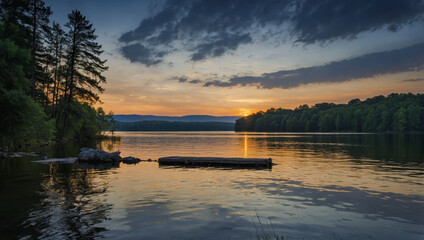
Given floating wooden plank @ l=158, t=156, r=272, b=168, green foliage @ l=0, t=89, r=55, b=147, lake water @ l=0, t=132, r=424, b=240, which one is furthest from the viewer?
floating wooden plank @ l=158, t=156, r=272, b=168

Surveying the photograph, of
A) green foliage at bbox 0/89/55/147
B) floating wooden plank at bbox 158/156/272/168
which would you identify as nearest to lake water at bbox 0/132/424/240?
floating wooden plank at bbox 158/156/272/168

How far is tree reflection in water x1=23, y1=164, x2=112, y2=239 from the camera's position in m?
11.0

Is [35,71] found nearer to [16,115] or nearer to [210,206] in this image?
[16,115]

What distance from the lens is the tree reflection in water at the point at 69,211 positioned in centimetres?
1099

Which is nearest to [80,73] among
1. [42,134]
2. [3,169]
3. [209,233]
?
[42,134]

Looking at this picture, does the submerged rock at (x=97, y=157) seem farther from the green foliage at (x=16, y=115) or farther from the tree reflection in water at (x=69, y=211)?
the tree reflection in water at (x=69, y=211)

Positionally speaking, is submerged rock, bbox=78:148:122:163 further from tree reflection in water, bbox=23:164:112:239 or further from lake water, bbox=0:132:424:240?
tree reflection in water, bbox=23:164:112:239

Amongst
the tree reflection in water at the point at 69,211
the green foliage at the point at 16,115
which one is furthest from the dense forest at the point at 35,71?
→ the tree reflection in water at the point at 69,211

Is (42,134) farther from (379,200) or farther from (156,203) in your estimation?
(379,200)

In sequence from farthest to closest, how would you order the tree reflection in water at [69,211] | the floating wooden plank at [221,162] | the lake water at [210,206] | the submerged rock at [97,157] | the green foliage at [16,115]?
the submerged rock at [97,157]
the floating wooden plank at [221,162]
the green foliage at [16,115]
the lake water at [210,206]
the tree reflection in water at [69,211]

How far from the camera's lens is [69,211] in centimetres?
1379

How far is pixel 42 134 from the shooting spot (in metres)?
40.7

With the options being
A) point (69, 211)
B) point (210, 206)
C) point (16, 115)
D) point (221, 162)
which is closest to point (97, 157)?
point (16, 115)

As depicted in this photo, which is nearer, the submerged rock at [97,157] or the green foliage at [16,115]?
the green foliage at [16,115]
